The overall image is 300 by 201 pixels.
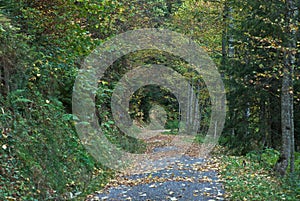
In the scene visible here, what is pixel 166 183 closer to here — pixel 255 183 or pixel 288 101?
pixel 255 183

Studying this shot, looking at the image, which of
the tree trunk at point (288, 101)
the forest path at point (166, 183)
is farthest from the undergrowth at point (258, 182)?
the tree trunk at point (288, 101)

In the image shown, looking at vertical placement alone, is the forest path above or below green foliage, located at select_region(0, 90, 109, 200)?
below

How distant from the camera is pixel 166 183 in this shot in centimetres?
894

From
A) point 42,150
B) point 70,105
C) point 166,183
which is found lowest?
point 166,183

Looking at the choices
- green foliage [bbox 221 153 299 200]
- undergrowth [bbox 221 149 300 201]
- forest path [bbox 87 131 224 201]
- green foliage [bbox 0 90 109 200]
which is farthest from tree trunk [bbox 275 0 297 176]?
green foliage [bbox 0 90 109 200]

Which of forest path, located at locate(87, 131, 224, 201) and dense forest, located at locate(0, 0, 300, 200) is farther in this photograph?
forest path, located at locate(87, 131, 224, 201)

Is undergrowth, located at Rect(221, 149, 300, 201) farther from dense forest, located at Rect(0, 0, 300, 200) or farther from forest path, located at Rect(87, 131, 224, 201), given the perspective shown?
forest path, located at Rect(87, 131, 224, 201)

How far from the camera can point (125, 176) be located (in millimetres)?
10336

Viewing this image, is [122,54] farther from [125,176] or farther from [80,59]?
[125,176]

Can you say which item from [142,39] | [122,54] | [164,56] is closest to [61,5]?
[122,54]

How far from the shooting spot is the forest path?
7.72m

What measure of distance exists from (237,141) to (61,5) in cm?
906

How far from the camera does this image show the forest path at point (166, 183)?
25.3 feet

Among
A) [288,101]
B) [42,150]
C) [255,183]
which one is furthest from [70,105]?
[288,101]
